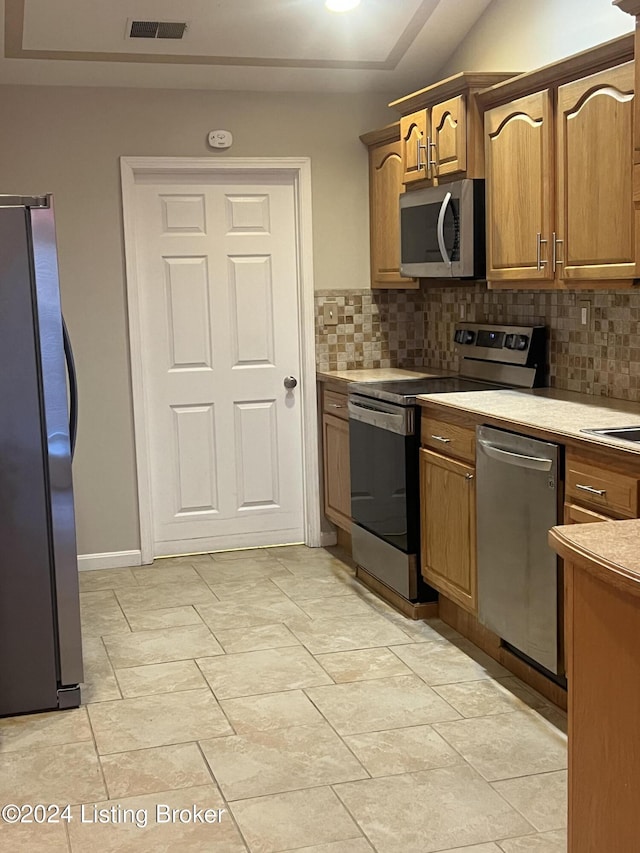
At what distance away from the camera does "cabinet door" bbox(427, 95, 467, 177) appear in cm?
408

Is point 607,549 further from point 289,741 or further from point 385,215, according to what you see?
point 385,215

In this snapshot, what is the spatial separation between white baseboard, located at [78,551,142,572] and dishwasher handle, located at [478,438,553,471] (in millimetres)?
2295

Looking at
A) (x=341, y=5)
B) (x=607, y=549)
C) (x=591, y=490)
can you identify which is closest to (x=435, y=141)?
(x=341, y=5)

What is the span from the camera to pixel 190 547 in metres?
5.31

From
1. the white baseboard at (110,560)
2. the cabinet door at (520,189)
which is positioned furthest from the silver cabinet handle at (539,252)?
the white baseboard at (110,560)

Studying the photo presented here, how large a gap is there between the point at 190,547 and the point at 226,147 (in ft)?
6.88

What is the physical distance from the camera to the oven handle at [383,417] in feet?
13.4

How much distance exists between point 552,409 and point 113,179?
8.44 feet

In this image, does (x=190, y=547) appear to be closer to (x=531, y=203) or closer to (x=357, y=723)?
(x=357, y=723)

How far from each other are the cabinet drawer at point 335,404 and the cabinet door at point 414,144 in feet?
3.65

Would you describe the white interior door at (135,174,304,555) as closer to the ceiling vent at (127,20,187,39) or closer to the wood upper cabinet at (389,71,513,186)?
the ceiling vent at (127,20,187,39)

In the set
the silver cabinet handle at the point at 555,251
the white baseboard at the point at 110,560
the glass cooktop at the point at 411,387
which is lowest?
the white baseboard at the point at 110,560

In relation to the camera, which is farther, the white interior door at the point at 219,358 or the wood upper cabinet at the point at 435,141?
the white interior door at the point at 219,358

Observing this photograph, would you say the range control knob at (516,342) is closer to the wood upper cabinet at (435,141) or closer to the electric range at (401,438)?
the electric range at (401,438)
